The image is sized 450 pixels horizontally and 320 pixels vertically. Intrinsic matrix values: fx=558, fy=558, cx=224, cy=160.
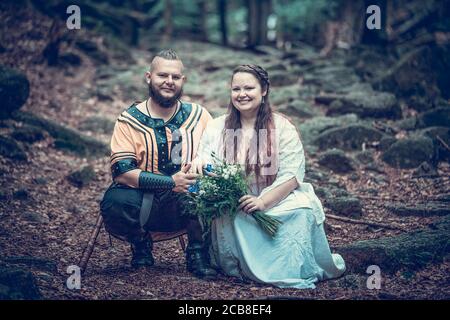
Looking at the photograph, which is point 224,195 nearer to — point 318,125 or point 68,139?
point 68,139

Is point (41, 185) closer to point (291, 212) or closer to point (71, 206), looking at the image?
point (71, 206)

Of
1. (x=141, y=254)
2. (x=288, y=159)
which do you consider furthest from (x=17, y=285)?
(x=288, y=159)

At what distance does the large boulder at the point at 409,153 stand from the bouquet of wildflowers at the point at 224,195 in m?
3.51

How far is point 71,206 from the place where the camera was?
636 centimetres

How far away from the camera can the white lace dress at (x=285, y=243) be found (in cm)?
430

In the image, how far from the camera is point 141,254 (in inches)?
184

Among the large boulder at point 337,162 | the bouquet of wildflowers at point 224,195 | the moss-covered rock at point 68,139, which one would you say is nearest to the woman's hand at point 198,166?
the bouquet of wildflowers at point 224,195

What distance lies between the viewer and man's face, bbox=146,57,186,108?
15.1 feet

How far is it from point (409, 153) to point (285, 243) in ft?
11.7

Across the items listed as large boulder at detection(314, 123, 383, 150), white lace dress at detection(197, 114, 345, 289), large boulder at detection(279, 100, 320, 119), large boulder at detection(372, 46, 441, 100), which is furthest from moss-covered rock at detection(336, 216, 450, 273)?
large boulder at detection(372, 46, 441, 100)

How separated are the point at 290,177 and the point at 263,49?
11.4 m


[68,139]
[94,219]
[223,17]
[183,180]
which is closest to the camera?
[183,180]

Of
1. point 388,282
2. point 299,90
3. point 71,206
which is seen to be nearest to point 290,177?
point 388,282

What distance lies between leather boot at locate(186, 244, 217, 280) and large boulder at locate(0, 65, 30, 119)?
4.46m
